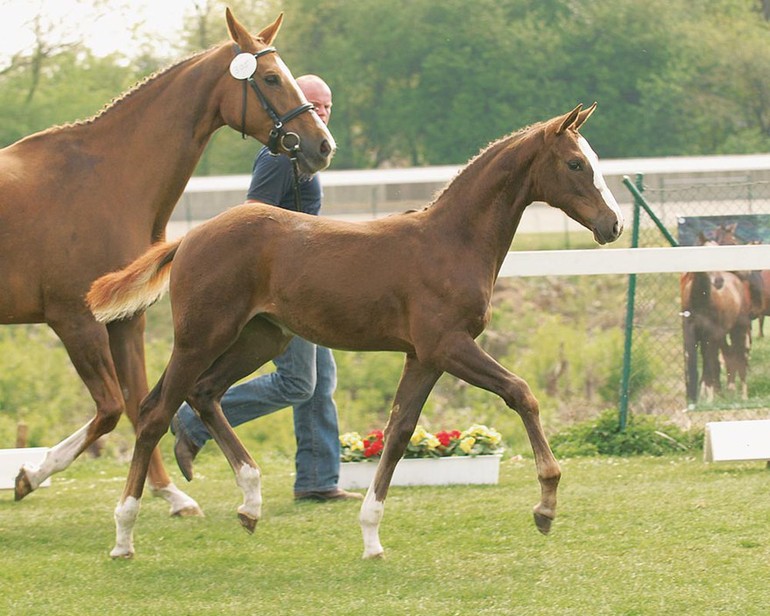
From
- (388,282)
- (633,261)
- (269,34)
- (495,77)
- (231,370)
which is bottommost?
(231,370)

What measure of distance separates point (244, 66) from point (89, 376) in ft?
5.52

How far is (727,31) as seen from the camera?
1231 inches

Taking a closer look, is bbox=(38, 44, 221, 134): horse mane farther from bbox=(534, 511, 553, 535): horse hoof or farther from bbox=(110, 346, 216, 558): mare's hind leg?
bbox=(534, 511, 553, 535): horse hoof

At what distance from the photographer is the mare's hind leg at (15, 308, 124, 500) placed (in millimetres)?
6148

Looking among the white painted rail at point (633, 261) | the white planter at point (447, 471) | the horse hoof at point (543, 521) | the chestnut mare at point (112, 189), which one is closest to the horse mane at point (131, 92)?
the chestnut mare at point (112, 189)

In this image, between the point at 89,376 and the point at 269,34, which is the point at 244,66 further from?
the point at 89,376

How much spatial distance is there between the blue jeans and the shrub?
1.97m

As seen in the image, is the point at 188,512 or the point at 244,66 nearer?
the point at 244,66

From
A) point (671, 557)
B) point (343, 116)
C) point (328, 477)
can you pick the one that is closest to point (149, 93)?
point (328, 477)

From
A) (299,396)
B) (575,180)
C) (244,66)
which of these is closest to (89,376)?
(299,396)

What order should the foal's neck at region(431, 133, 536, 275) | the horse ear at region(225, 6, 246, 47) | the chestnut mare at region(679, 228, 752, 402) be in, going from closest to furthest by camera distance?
the foal's neck at region(431, 133, 536, 275) < the horse ear at region(225, 6, 246, 47) < the chestnut mare at region(679, 228, 752, 402)

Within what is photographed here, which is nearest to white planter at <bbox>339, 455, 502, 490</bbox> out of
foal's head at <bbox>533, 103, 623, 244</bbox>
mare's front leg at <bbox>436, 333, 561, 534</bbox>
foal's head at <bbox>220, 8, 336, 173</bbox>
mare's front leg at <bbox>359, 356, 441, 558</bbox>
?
mare's front leg at <bbox>359, 356, 441, 558</bbox>

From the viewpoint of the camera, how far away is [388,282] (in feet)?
17.3

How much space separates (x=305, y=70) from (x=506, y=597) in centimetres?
2849
